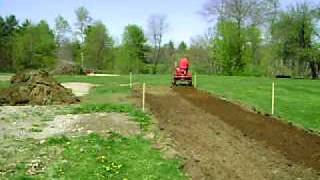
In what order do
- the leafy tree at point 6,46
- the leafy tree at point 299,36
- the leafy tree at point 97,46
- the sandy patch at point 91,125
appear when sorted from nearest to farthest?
the sandy patch at point 91,125, the leafy tree at point 299,36, the leafy tree at point 6,46, the leafy tree at point 97,46

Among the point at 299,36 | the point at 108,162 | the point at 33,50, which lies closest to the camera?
the point at 108,162

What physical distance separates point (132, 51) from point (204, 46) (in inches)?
522

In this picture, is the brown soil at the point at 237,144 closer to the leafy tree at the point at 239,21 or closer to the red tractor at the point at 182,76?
the red tractor at the point at 182,76

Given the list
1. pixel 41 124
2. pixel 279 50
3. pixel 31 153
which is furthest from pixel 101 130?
pixel 279 50

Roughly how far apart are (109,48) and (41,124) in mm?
82118

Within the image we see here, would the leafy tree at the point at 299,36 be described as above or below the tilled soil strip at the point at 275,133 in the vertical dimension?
above

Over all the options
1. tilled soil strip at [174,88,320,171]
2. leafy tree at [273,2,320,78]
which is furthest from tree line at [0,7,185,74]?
tilled soil strip at [174,88,320,171]

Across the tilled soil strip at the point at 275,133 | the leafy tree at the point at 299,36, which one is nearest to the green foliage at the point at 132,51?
the leafy tree at the point at 299,36

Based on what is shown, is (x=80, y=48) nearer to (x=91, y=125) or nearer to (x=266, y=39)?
(x=266, y=39)

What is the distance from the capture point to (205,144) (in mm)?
13734

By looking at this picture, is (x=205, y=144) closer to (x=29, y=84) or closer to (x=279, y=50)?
(x=29, y=84)

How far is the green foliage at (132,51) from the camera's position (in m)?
91.9

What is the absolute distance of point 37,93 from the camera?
88.3 feet

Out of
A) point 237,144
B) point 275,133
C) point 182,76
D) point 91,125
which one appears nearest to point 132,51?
point 182,76
